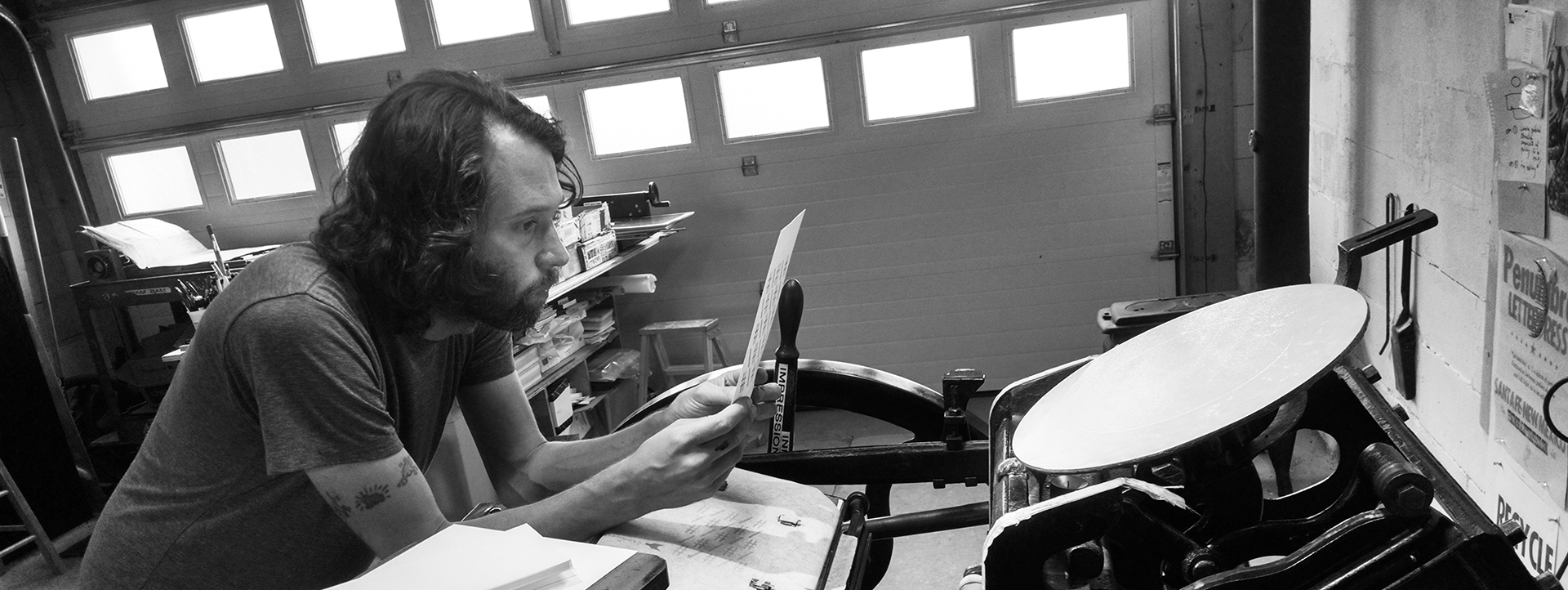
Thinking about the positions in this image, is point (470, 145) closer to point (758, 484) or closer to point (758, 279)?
point (758, 484)

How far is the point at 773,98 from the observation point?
172 inches

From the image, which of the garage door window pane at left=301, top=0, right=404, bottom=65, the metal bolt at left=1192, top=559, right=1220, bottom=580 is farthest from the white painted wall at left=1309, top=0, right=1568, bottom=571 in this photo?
the garage door window pane at left=301, top=0, right=404, bottom=65

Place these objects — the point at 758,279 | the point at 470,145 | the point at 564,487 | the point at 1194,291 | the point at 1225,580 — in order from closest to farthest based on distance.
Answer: the point at 1225,580, the point at 470,145, the point at 564,487, the point at 1194,291, the point at 758,279

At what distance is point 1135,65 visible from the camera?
13.2ft

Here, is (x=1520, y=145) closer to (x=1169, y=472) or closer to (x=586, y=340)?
(x=1169, y=472)

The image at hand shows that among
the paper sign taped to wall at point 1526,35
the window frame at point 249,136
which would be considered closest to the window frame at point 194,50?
the window frame at point 249,136

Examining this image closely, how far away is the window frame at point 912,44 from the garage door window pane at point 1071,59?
0.17m

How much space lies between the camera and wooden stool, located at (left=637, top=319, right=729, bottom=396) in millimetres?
4258

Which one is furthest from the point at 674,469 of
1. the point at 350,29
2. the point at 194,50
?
the point at 194,50

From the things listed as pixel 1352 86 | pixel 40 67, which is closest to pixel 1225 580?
pixel 1352 86

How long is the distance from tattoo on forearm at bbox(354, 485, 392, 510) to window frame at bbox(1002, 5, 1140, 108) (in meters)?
3.53

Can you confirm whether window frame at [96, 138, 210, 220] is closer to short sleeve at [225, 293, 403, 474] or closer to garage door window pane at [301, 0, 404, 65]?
garage door window pane at [301, 0, 404, 65]

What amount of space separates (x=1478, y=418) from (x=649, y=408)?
74.2 inches

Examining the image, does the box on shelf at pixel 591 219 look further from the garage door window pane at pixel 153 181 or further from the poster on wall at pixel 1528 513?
the poster on wall at pixel 1528 513
